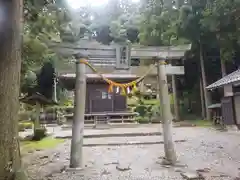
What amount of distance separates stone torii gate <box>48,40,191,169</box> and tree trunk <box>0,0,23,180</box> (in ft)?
6.09

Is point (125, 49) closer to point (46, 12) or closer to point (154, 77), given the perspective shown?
point (154, 77)

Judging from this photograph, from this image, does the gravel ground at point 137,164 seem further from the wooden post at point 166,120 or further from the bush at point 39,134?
the bush at point 39,134

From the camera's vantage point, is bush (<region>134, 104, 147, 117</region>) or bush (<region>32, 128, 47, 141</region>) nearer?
bush (<region>32, 128, 47, 141</region>)

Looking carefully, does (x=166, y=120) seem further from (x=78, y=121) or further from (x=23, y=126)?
(x=23, y=126)

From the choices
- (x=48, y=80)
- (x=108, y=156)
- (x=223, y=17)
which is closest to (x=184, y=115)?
(x=223, y=17)

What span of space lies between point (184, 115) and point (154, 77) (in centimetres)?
1616

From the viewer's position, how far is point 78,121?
5758 mm

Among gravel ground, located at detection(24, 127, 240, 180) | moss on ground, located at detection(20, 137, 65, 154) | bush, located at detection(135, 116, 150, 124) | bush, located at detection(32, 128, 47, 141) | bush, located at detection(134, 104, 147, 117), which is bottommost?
gravel ground, located at detection(24, 127, 240, 180)

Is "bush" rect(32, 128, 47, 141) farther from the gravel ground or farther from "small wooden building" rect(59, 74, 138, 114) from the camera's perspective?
"small wooden building" rect(59, 74, 138, 114)

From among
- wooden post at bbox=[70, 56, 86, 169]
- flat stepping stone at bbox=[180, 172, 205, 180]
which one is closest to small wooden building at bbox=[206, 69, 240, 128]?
flat stepping stone at bbox=[180, 172, 205, 180]

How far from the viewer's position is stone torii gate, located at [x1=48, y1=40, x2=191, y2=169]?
18.8 ft

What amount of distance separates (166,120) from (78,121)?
2316 mm

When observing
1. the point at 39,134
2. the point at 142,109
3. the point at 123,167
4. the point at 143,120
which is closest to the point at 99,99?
the point at 143,120

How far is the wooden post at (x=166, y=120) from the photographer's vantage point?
6.00 m
